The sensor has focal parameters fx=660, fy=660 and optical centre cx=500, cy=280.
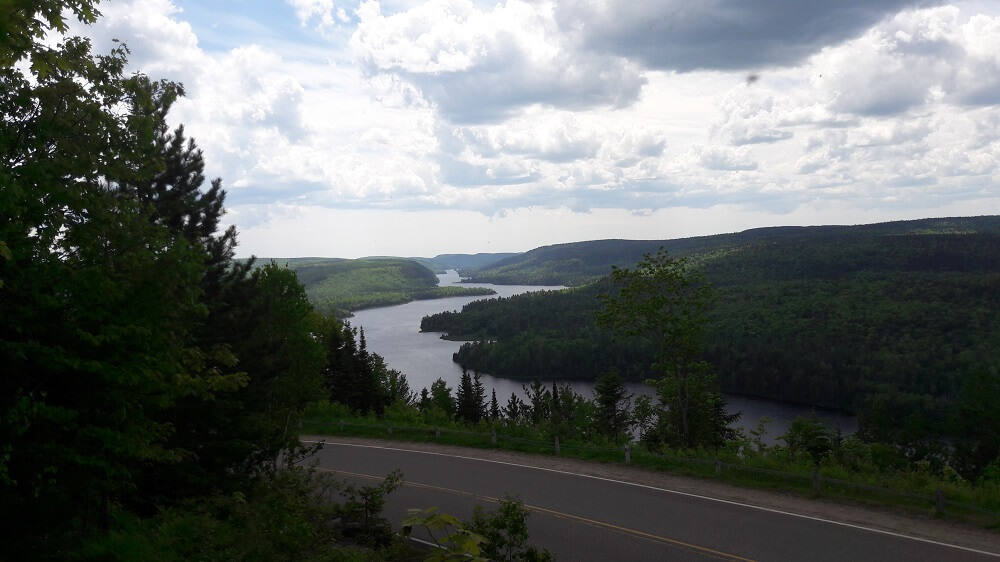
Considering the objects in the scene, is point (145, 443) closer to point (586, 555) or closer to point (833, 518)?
point (586, 555)

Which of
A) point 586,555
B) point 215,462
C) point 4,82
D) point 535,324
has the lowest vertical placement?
point 535,324

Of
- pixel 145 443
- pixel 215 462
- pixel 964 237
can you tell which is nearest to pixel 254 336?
pixel 215 462

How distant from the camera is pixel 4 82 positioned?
23.3ft

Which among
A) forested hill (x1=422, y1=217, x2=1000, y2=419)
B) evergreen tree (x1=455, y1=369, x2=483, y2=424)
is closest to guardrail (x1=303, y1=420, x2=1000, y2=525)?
evergreen tree (x1=455, y1=369, x2=483, y2=424)

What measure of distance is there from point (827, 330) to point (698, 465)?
4459 inches

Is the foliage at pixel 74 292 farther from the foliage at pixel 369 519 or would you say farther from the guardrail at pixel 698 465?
the guardrail at pixel 698 465

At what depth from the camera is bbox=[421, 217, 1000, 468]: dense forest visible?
3602 inches

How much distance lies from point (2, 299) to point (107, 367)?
121cm

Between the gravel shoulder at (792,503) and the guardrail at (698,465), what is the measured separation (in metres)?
0.41

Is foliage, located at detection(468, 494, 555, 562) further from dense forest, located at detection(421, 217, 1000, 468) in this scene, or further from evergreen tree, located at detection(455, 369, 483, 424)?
dense forest, located at detection(421, 217, 1000, 468)

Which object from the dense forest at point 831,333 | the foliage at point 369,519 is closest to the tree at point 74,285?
the foliage at point 369,519

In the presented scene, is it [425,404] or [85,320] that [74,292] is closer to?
[85,320]

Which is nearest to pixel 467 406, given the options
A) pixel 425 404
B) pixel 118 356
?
pixel 425 404

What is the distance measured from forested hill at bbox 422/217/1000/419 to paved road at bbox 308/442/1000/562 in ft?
215
